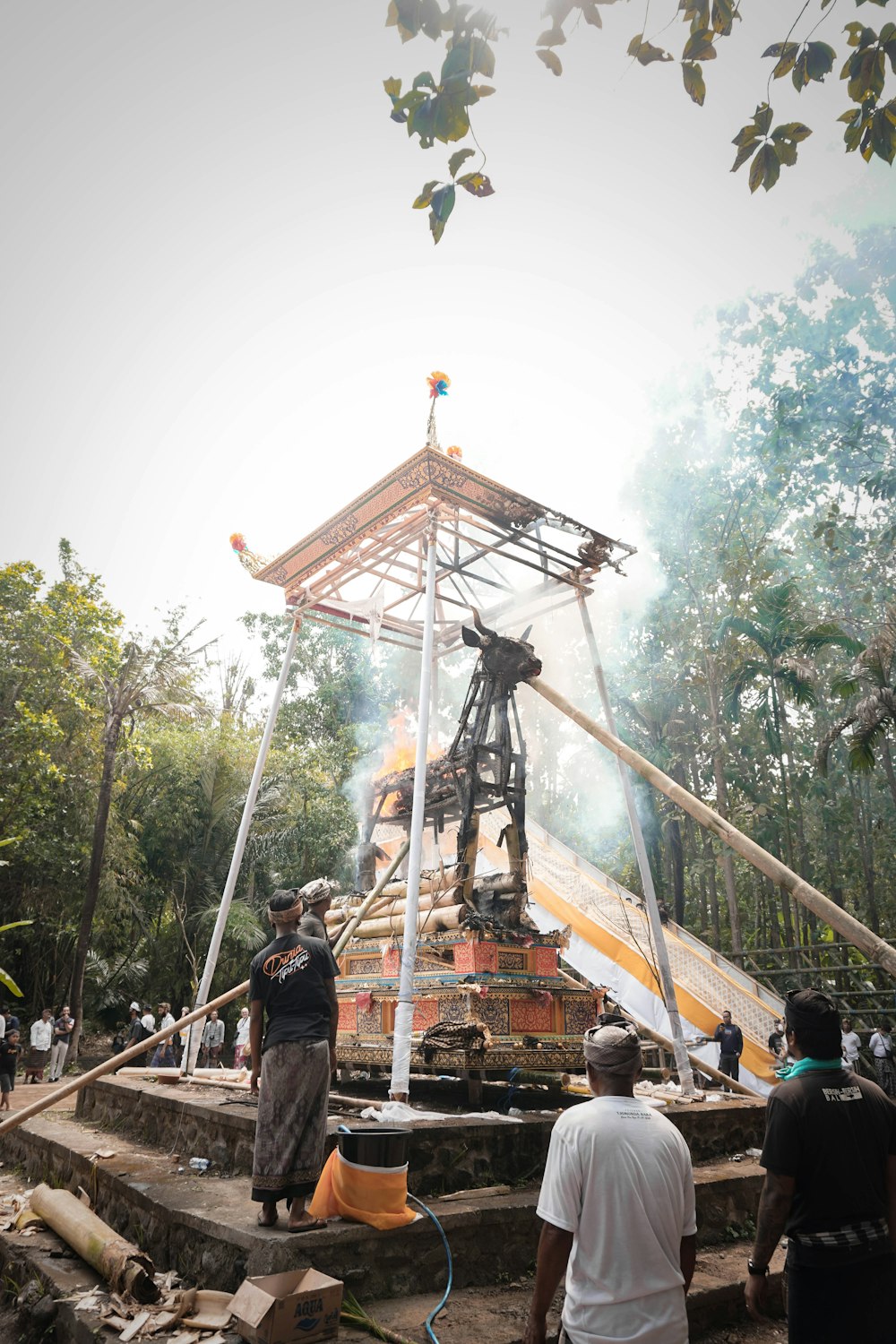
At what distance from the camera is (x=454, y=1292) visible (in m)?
4.16

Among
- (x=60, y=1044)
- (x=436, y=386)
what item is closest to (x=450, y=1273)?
(x=436, y=386)

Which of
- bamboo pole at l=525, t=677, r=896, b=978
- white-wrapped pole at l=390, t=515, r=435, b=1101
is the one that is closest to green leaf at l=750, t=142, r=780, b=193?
bamboo pole at l=525, t=677, r=896, b=978

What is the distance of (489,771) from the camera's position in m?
8.71

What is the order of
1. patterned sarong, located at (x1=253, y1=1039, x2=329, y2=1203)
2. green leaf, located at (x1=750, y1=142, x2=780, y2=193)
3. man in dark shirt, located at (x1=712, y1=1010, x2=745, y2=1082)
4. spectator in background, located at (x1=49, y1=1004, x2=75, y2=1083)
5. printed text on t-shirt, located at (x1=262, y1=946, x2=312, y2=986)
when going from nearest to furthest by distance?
1. green leaf, located at (x1=750, y1=142, x2=780, y2=193)
2. patterned sarong, located at (x1=253, y1=1039, x2=329, y2=1203)
3. printed text on t-shirt, located at (x1=262, y1=946, x2=312, y2=986)
4. man in dark shirt, located at (x1=712, y1=1010, x2=745, y2=1082)
5. spectator in background, located at (x1=49, y1=1004, x2=75, y2=1083)

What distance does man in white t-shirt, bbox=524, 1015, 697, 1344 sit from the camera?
2.22 meters

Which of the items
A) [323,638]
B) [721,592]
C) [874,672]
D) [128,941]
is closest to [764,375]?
[721,592]

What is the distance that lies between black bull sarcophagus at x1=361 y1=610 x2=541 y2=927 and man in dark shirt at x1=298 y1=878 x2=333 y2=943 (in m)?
2.89

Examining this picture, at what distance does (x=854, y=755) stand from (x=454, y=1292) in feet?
41.5

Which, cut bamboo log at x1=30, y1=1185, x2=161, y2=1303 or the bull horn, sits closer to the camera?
cut bamboo log at x1=30, y1=1185, x2=161, y2=1303

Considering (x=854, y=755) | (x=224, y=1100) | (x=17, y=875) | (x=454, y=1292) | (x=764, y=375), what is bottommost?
(x=454, y=1292)

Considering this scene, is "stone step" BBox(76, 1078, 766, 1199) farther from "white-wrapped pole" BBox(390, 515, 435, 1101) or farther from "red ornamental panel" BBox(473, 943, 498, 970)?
"red ornamental panel" BBox(473, 943, 498, 970)

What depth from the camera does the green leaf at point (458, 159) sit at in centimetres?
291

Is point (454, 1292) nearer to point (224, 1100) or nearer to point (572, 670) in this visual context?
point (224, 1100)

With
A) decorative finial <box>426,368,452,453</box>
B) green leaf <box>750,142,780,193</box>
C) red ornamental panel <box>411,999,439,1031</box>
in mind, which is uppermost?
decorative finial <box>426,368,452,453</box>
